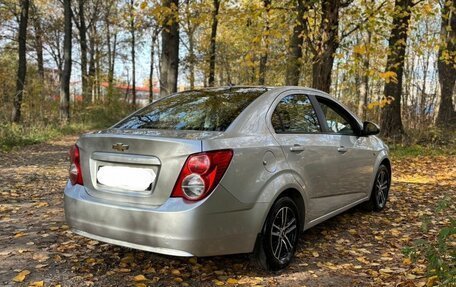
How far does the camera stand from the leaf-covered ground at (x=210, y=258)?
362 centimetres

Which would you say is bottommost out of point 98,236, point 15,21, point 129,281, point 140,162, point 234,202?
point 129,281

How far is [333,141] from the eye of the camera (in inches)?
183

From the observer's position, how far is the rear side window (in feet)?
13.2

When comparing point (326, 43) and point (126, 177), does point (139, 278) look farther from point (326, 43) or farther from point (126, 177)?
point (326, 43)

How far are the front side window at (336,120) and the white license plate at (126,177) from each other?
Answer: 2.32 metres

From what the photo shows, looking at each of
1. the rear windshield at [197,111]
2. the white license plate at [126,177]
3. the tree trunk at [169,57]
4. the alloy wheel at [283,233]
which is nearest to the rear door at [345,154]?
the alloy wheel at [283,233]

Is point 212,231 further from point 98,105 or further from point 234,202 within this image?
point 98,105

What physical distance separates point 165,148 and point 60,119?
19.5 meters

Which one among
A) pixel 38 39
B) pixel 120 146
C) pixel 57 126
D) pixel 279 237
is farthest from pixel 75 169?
pixel 38 39

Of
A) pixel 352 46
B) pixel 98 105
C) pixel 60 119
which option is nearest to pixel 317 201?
pixel 352 46

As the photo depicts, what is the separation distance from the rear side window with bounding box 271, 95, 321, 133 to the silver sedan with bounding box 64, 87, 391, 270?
0.04ft

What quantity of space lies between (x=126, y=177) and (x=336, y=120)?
2.79 meters

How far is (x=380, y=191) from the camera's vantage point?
6.02 metres

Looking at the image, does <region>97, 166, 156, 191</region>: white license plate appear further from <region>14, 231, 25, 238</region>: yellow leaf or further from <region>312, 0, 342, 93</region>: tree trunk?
<region>312, 0, 342, 93</region>: tree trunk
